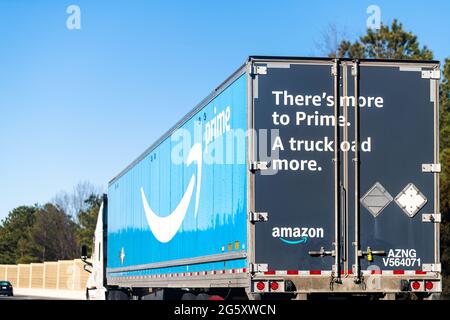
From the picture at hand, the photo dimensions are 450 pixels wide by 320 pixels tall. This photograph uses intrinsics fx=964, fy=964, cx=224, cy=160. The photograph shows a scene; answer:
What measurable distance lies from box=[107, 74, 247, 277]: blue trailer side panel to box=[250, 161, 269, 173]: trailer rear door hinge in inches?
9.8

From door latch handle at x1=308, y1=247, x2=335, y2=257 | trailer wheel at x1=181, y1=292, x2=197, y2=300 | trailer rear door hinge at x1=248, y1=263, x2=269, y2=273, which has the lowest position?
trailer wheel at x1=181, y1=292, x2=197, y2=300

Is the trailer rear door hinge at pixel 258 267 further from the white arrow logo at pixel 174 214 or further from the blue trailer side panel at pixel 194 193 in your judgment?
the white arrow logo at pixel 174 214

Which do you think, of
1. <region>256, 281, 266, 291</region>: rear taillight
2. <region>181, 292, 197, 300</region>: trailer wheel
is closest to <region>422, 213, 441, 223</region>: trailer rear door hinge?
<region>256, 281, 266, 291</region>: rear taillight

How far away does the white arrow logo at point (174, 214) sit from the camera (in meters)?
18.4

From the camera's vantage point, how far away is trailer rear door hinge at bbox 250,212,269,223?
588 inches

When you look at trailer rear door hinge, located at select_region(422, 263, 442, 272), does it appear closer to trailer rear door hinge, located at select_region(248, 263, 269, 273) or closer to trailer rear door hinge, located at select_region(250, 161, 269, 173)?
trailer rear door hinge, located at select_region(248, 263, 269, 273)

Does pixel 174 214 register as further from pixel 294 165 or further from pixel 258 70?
pixel 258 70

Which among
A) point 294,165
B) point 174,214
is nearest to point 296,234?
point 294,165

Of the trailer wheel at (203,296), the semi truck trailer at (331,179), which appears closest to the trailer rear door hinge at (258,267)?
the semi truck trailer at (331,179)

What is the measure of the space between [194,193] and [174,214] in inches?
75.3

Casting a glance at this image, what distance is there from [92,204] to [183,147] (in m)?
107

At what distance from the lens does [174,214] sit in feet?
67.1

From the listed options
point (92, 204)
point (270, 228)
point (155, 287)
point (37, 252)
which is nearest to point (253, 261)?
point (270, 228)

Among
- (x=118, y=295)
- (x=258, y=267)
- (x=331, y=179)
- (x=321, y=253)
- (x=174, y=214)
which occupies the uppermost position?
(x=331, y=179)
